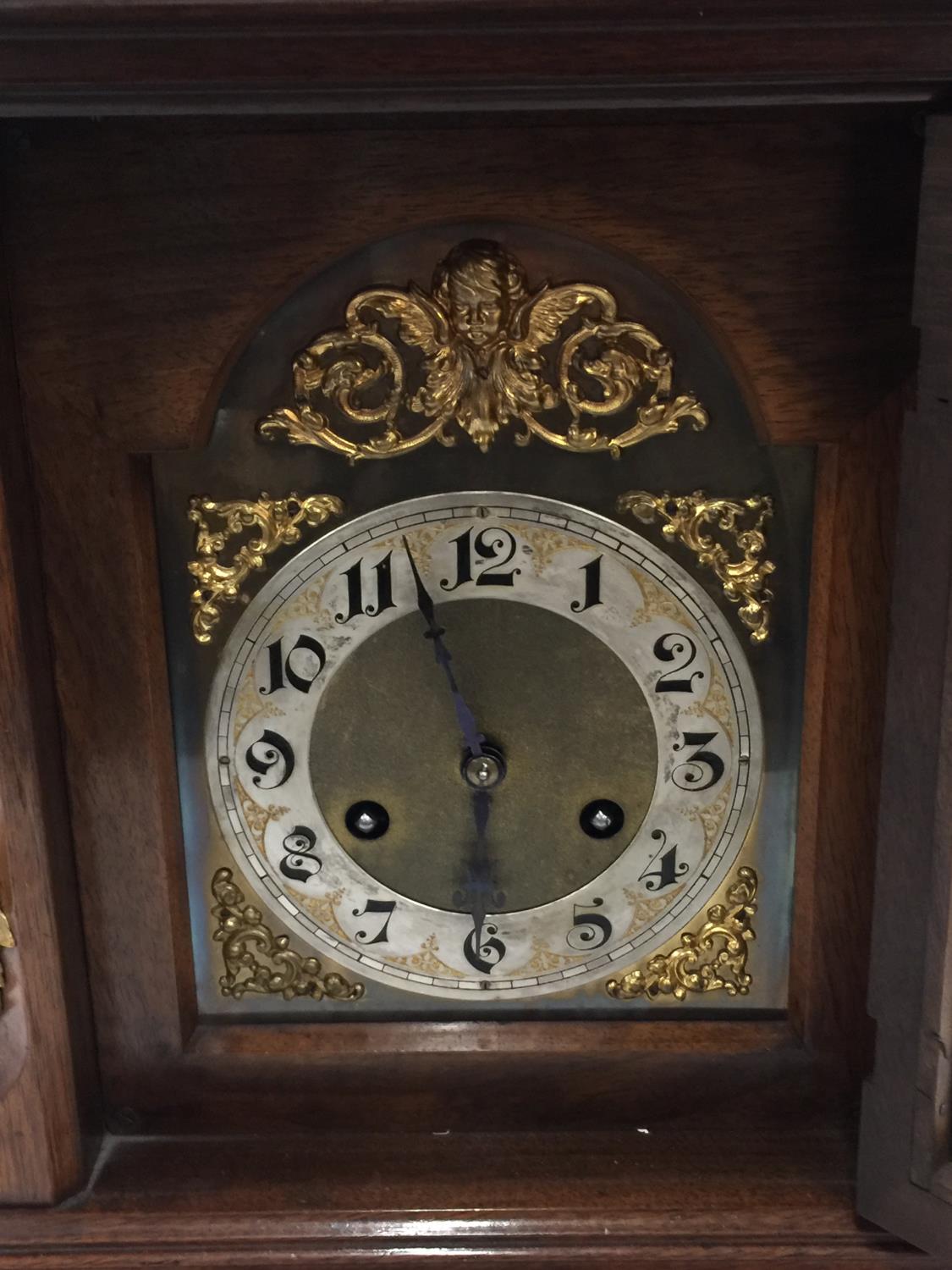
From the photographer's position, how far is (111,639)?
0.80m

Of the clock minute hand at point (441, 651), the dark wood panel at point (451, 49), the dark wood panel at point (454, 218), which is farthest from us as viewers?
the clock minute hand at point (441, 651)

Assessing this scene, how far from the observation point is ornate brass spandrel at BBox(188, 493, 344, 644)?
80 cm

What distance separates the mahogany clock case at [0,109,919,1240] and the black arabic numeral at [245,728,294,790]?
5 centimetres

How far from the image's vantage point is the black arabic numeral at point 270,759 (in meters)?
0.84

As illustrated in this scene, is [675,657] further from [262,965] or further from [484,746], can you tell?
[262,965]

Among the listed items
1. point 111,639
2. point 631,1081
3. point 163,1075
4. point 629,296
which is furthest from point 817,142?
point 163,1075

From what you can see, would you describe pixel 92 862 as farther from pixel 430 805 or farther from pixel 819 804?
pixel 819 804

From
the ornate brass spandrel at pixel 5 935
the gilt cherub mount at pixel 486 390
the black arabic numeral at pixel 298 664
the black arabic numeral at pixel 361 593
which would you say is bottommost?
the ornate brass spandrel at pixel 5 935

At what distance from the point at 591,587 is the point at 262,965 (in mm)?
352

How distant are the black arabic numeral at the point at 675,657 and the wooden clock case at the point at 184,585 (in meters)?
0.08

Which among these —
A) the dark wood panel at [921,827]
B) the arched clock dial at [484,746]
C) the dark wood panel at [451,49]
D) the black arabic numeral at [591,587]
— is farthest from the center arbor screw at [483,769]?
the dark wood panel at [451,49]

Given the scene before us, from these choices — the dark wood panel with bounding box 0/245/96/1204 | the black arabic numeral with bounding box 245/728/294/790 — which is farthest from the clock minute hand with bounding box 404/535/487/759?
the dark wood panel with bounding box 0/245/96/1204

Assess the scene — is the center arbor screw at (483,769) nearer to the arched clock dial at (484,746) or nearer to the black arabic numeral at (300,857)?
the arched clock dial at (484,746)

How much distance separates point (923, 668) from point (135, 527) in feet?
1.56
